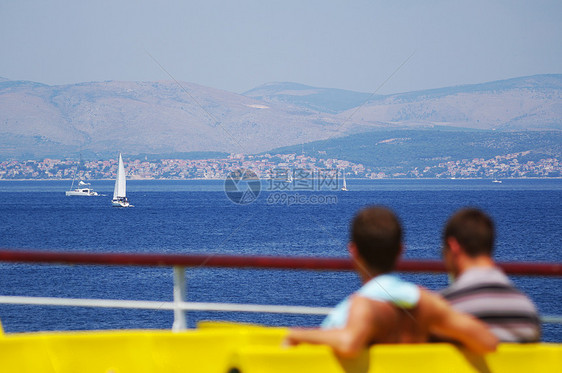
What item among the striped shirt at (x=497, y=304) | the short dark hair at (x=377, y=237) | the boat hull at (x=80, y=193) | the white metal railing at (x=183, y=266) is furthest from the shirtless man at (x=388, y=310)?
the boat hull at (x=80, y=193)

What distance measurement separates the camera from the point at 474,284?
8.45 ft

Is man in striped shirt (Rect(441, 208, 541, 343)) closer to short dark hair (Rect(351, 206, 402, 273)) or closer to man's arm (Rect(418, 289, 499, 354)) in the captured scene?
man's arm (Rect(418, 289, 499, 354))

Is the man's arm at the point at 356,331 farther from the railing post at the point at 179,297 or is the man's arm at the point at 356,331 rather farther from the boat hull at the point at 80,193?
the boat hull at the point at 80,193

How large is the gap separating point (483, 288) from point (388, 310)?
434 mm

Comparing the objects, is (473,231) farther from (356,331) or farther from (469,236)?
(356,331)

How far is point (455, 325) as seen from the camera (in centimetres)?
238

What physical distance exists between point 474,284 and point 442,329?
27cm

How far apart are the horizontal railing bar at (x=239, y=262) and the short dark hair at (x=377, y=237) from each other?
603mm

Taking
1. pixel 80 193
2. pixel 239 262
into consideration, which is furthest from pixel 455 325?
pixel 80 193

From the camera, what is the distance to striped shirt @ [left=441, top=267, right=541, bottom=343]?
2537mm

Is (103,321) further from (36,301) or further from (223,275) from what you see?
(36,301)

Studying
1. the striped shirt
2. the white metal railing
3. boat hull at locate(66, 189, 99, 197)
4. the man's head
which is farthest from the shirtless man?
boat hull at locate(66, 189, 99, 197)

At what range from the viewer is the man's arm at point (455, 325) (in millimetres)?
2377

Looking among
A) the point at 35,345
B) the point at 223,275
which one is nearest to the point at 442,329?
the point at 35,345
